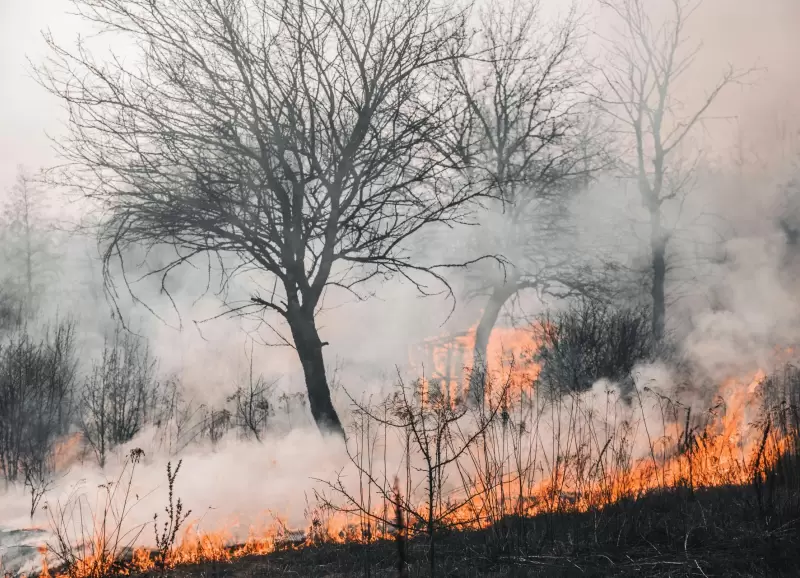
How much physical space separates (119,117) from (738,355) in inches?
509

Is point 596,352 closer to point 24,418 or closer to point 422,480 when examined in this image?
point 422,480

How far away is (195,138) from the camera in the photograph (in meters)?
5.82

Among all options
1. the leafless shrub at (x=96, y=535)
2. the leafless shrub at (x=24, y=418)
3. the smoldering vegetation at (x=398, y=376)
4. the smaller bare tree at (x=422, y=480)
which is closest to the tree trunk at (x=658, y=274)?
the smoldering vegetation at (x=398, y=376)

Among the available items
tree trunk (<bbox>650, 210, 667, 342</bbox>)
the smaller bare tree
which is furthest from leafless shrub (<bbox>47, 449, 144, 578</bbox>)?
tree trunk (<bbox>650, 210, 667, 342</bbox>)

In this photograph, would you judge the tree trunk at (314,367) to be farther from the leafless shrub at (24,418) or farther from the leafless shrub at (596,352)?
the leafless shrub at (24,418)

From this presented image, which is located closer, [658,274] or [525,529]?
[525,529]

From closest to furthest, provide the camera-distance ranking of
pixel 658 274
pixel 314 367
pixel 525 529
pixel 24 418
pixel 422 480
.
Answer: pixel 525 529, pixel 422 480, pixel 314 367, pixel 24 418, pixel 658 274

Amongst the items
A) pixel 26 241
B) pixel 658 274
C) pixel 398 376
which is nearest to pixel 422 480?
pixel 398 376

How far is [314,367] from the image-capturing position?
279 inches

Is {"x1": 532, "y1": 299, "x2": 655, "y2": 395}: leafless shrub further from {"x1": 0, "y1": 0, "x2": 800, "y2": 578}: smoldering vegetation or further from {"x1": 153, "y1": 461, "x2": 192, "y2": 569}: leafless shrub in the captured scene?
{"x1": 153, "y1": 461, "x2": 192, "y2": 569}: leafless shrub

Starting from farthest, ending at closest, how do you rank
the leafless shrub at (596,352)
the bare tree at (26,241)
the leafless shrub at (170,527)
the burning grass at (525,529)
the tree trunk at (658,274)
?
1. the bare tree at (26,241)
2. the tree trunk at (658,274)
3. the leafless shrub at (596,352)
4. the burning grass at (525,529)
5. the leafless shrub at (170,527)

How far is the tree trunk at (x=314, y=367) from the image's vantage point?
→ 6.98m

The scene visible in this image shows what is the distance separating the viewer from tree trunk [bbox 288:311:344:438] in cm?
698

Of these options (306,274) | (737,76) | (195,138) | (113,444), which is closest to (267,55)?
(195,138)
